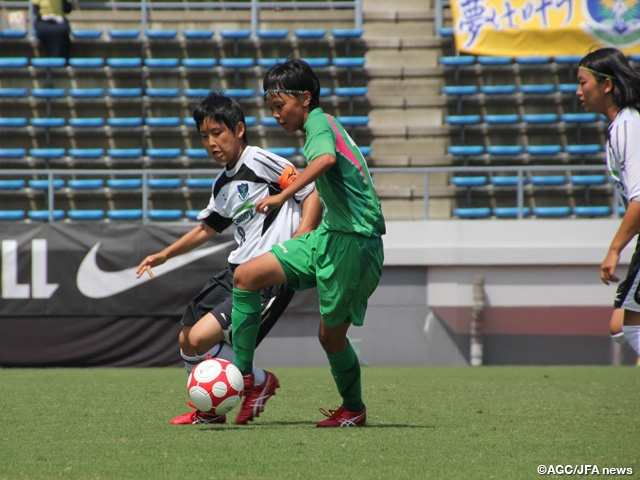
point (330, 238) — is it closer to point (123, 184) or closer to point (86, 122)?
point (123, 184)

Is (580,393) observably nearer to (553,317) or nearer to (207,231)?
(207,231)

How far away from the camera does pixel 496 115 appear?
13.9m

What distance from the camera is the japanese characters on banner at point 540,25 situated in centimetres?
1366

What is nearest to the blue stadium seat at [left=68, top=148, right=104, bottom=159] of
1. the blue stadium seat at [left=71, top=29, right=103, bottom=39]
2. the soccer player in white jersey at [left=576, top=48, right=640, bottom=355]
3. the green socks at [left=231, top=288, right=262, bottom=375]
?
the blue stadium seat at [left=71, top=29, right=103, bottom=39]

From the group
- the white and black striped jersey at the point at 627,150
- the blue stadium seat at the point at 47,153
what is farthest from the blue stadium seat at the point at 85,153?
the white and black striped jersey at the point at 627,150

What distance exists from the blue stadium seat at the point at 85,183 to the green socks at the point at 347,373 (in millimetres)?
7767

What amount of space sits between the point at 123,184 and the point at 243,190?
7.22m

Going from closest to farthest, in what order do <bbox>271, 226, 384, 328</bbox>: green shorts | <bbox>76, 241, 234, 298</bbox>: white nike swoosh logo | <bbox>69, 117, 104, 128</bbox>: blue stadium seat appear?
1. <bbox>271, 226, 384, 328</bbox>: green shorts
2. <bbox>76, 241, 234, 298</bbox>: white nike swoosh logo
3. <bbox>69, 117, 104, 128</bbox>: blue stadium seat

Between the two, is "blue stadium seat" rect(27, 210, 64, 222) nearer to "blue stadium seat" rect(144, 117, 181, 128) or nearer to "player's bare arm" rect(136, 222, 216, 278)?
"blue stadium seat" rect(144, 117, 181, 128)

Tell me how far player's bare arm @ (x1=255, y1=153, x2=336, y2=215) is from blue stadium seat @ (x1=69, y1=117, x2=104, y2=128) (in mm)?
10254

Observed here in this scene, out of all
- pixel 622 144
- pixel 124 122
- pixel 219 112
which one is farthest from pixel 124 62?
pixel 622 144

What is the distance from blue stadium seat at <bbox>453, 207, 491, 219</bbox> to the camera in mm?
11429

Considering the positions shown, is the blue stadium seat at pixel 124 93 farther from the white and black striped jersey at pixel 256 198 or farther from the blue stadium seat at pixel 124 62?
the white and black striped jersey at pixel 256 198

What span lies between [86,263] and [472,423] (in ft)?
21.4
